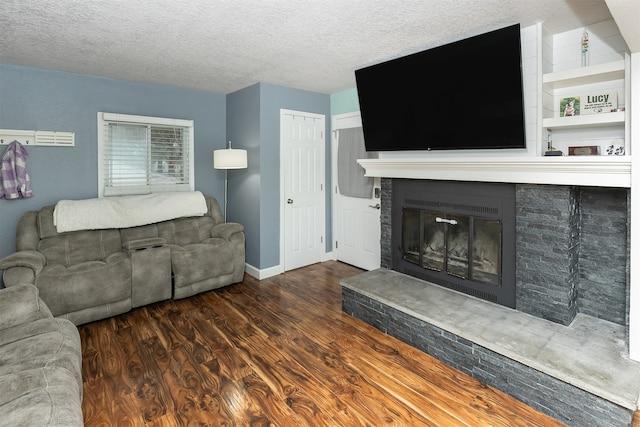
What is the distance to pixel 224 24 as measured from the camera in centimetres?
249

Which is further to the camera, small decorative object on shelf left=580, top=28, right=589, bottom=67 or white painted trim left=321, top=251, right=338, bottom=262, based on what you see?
white painted trim left=321, top=251, right=338, bottom=262

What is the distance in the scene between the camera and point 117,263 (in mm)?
3254

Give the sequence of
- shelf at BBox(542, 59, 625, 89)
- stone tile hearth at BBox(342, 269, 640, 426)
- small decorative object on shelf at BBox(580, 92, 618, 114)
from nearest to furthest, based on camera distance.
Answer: stone tile hearth at BBox(342, 269, 640, 426) < shelf at BBox(542, 59, 625, 89) < small decorative object on shelf at BBox(580, 92, 618, 114)

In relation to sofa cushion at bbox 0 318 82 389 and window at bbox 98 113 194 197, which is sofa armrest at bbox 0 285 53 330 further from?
window at bbox 98 113 194 197

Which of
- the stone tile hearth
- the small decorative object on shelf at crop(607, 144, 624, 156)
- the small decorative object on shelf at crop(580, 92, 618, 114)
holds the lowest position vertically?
the stone tile hearth

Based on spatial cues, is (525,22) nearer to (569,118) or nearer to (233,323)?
(569,118)

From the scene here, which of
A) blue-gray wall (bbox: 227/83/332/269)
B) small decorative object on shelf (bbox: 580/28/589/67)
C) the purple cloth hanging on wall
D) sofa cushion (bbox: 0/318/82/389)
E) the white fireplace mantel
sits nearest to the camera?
sofa cushion (bbox: 0/318/82/389)

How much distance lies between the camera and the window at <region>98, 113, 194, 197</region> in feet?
13.2

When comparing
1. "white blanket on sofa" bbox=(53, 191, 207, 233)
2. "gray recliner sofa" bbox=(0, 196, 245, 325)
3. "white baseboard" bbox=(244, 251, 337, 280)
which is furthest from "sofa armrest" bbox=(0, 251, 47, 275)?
"white baseboard" bbox=(244, 251, 337, 280)

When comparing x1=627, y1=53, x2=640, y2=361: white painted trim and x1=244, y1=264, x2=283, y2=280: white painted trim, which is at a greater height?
x1=627, y1=53, x2=640, y2=361: white painted trim

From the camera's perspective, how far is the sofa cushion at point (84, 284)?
2912 mm

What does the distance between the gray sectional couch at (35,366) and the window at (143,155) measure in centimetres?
215

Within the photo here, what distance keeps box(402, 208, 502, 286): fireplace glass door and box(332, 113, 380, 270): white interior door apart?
950 millimetres

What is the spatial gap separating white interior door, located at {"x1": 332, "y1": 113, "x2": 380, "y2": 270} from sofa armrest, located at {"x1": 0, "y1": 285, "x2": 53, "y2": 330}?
11.0 ft
